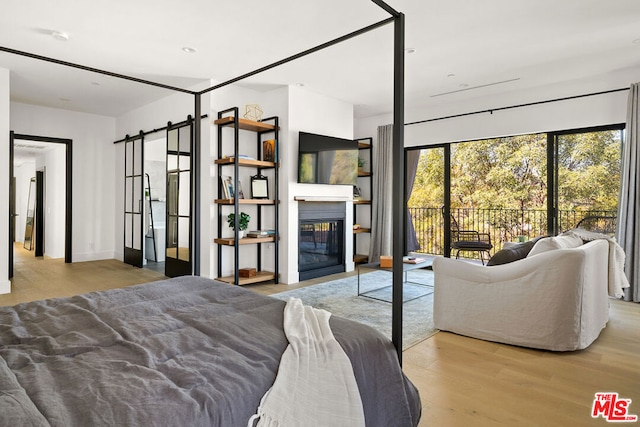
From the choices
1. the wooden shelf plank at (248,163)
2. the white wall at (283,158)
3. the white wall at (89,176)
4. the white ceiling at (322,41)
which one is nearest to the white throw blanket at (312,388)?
the white ceiling at (322,41)

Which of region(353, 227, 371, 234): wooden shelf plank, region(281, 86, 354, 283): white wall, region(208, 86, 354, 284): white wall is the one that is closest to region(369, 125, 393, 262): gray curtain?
region(353, 227, 371, 234): wooden shelf plank

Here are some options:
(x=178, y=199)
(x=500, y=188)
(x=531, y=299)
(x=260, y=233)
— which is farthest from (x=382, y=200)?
(x=531, y=299)

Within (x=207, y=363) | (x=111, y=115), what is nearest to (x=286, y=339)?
(x=207, y=363)

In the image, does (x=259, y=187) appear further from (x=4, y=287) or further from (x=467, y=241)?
(x=4, y=287)

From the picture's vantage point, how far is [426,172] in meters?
6.61

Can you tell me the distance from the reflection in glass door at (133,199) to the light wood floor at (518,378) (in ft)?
17.1

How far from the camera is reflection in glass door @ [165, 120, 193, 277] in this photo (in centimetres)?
525

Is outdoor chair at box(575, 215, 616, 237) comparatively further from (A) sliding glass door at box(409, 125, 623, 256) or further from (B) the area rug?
(B) the area rug

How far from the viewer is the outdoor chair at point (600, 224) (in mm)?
4695

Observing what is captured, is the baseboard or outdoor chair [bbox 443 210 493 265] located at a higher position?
outdoor chair [bbox 443 210 493 265]

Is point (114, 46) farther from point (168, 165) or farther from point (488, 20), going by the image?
point (488, 20)

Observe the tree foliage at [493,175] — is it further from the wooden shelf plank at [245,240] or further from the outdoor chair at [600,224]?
the wooden shelf plank at [245,240]

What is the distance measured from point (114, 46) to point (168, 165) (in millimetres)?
1991
